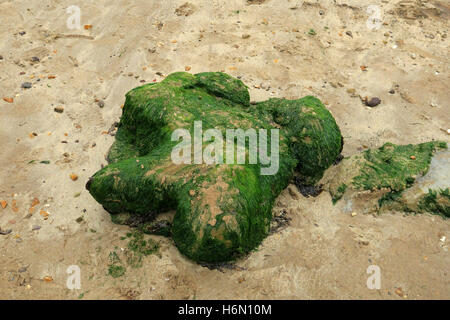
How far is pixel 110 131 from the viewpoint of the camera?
5.23 m

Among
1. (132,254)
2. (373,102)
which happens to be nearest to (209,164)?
(132,254)

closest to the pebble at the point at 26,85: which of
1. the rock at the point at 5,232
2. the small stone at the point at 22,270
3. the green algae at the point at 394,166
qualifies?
the rock at the point at 5,232

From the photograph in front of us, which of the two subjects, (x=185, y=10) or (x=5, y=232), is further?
(x=185, y=10)

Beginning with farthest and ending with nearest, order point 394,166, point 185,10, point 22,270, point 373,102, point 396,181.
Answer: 1. point 185,10
2. point 373,102
3. point 394,166
4. point 396,181
5. point 22,270

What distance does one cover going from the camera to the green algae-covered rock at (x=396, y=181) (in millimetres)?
3938

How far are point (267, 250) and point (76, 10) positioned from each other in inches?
264

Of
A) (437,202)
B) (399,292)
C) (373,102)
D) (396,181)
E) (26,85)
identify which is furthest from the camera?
(26,85)

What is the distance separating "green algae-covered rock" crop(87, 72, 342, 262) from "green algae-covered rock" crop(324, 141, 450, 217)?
1.00 feet

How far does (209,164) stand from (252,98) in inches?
96.8

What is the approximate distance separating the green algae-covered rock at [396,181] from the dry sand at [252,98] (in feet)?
0.56

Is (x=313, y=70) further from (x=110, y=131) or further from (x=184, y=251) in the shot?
(x=184, y=251)

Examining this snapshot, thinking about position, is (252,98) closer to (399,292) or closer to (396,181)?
(396,181)

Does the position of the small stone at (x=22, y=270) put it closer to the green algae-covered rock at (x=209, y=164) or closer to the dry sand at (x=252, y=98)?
the dry sand at (x=252, y=98)

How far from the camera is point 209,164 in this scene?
3.63 metres
